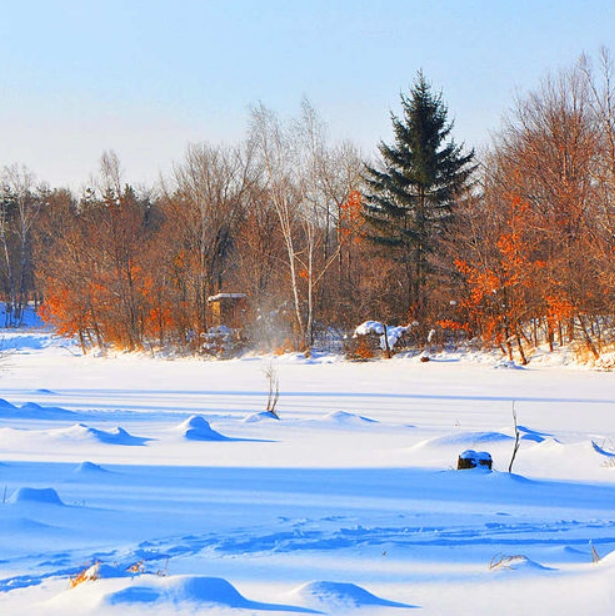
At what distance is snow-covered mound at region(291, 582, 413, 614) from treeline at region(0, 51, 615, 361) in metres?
16.9

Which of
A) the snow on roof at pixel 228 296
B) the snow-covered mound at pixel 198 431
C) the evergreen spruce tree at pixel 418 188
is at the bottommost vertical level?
the snow-covered mound at pixel 198 431

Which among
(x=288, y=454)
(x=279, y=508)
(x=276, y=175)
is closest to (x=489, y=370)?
(x=276, y=175)

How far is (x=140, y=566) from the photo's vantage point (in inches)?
141

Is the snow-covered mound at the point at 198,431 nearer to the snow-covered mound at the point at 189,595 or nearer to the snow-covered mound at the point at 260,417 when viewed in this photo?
the snow-covered mound at the point at 260,417

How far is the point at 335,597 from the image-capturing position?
9.77 feet

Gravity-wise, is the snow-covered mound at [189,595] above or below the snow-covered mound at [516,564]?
above

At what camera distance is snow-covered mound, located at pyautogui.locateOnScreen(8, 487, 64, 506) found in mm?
4781

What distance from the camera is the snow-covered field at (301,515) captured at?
10.0 feet

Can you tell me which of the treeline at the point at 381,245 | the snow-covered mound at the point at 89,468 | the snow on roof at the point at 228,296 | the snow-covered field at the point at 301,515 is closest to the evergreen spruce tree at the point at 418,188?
the treeline at the point at 381,245

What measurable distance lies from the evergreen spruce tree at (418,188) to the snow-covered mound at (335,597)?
2328 cm

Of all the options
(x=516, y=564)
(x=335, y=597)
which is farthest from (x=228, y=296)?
(x=335, y=597)

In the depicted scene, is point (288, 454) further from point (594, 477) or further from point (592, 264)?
point (592, 264)

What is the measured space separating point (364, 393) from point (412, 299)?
1223 cm

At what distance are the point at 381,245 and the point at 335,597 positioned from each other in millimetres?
24338
